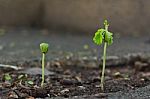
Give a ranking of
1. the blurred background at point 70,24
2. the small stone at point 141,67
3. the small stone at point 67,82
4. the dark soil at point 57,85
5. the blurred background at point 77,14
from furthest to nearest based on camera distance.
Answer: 1. the blurred background at point 77,14
2. the blurred background at point 70,24
3. the small stone at point 141,67
4. the small stone at point 67,82
5. the dark soil at point 57,85

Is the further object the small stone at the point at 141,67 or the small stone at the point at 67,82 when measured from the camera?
the small stone at the point at 141,67

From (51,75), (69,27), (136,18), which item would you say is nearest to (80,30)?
(69,27)

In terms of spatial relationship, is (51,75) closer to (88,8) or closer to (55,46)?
(55,46)

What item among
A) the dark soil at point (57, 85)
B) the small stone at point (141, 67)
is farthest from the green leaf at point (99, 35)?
the small stone at point (141, 67)

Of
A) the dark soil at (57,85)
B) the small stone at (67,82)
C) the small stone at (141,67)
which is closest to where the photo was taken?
the dark soil at (57,85)

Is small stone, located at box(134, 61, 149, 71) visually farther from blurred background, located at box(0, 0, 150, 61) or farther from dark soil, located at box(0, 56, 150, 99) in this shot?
blurred background, located at box(0, 0, 150, 61)

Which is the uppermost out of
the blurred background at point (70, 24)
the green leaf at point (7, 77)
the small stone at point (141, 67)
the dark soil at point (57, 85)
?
the blurred background at point (70, 24)

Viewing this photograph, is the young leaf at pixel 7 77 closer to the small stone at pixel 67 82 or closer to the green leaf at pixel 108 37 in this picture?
the small stone at pixel 67 82

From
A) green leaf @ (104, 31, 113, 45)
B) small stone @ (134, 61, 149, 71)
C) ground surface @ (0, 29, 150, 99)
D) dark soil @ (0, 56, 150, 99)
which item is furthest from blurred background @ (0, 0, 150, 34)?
green leaf @ (104, 31, 113, 45)
